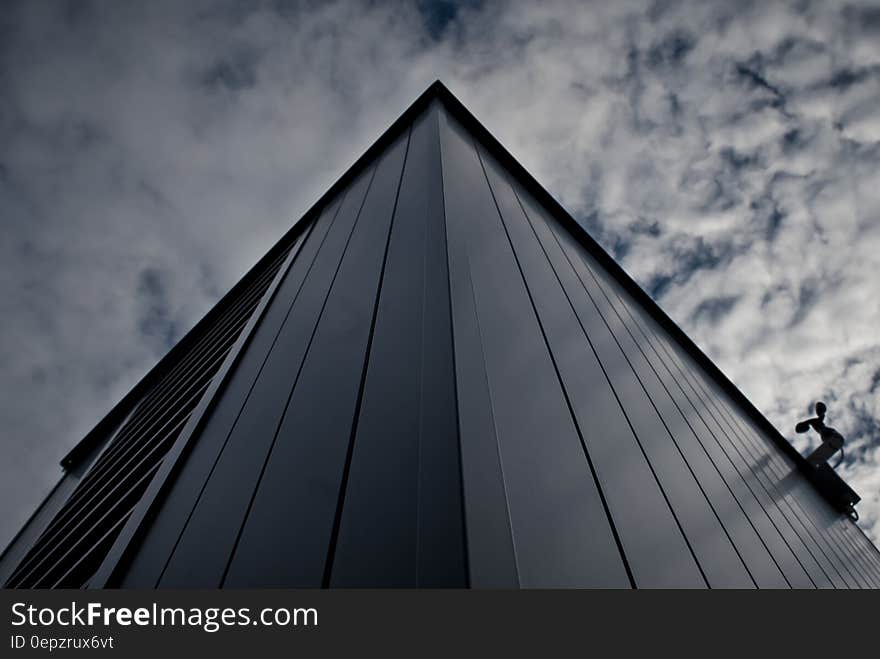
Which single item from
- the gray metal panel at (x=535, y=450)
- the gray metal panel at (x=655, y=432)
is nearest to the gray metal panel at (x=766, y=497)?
the gray metal panel at (x=655, y=432)

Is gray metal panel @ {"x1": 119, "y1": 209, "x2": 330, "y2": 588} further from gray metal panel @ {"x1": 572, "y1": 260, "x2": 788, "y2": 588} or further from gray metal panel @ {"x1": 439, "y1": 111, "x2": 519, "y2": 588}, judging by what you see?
gray metal panel @ {"x1": 572, "y1": 260, "x2": 788, "y2": 588}

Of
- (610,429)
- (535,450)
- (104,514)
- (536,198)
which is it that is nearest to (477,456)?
(535,450)

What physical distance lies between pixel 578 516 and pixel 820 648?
674 mm

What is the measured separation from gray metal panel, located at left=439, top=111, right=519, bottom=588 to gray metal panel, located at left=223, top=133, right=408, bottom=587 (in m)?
0.46

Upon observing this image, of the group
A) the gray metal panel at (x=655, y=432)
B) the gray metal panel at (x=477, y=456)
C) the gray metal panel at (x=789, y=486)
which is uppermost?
the gray metal panel at (x=789, y=486)

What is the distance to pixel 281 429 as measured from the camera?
7.36 ft

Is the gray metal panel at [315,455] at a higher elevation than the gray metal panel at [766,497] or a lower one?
lower

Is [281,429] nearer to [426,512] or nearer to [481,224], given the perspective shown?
[426,512]

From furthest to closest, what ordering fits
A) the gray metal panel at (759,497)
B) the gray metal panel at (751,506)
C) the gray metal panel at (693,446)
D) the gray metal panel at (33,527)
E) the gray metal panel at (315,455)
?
the gray metal panel at (33,527)
the gray metal panel at (759,497)
the gray metal panel at (751,506)
the gray metal panel at (693,446)
the gray metal panel at (315,455)

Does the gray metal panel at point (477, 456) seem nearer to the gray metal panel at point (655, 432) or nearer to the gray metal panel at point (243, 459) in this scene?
the gray metal panel at point (655, 432)

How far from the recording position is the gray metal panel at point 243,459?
1.90 metres

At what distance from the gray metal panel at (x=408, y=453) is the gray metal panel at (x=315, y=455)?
0.08 meters

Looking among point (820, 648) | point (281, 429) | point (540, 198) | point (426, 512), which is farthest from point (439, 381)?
point (540, 198)

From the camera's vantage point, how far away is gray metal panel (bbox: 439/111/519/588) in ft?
3.87
